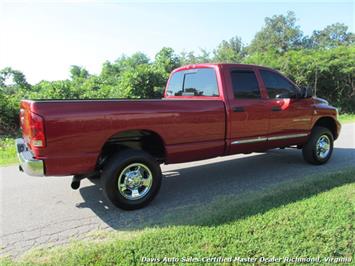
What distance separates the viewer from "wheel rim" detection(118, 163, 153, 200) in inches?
171

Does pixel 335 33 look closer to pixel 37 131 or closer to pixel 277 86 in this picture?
pixel 277 86

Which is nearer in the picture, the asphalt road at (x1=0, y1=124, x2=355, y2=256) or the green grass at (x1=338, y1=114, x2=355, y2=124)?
the asphalt road at (x1=0, y1=124, x2=355, y2=256)

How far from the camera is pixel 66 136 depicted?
3.88m

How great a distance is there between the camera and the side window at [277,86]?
5.88 m

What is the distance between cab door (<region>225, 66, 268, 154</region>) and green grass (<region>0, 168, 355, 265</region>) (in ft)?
3.83

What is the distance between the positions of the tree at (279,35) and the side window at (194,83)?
5799cm

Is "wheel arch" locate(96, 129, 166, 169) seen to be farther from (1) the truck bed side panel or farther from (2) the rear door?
(2) the rear door

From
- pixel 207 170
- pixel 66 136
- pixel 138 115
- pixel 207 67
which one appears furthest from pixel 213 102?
pixel 66 136

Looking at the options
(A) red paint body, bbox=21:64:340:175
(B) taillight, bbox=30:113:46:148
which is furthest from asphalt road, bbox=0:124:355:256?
(B) taillight, bbox=30:113:46:148

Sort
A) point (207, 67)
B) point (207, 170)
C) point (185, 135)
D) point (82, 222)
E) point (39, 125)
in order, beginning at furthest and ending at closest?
point (207, 170) < point (207, 67) < point (185, 135) < point (82, 222) < point (39, 125)

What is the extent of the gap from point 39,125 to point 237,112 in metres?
2.98

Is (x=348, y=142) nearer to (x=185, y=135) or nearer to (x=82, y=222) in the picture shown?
(x=185, y=135)

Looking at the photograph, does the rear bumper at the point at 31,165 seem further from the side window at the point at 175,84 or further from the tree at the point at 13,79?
the tree at the point at 13,79

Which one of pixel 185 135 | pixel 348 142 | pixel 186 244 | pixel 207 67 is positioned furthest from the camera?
pixel 348 142
